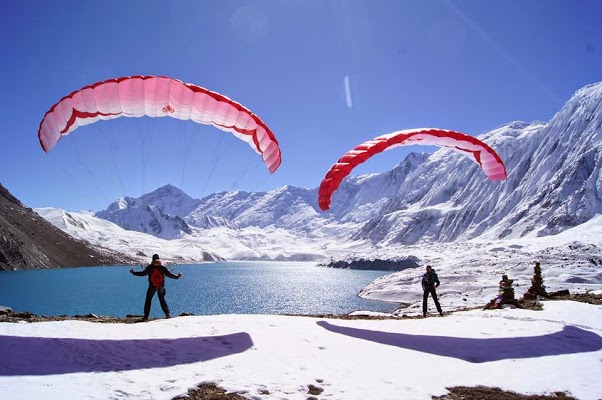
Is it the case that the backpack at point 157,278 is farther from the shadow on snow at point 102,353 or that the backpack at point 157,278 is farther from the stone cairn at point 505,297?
the stone cairn at point 505,297

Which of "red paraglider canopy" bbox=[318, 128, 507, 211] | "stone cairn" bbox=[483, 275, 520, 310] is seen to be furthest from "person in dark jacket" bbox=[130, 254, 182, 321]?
"stone cairn" bbox=[483, 275, 520, 310]

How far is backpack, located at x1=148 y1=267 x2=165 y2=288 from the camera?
1453 centimetres

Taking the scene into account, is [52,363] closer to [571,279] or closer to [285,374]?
[285,374]

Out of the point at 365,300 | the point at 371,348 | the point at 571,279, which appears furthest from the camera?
the point at 365,300

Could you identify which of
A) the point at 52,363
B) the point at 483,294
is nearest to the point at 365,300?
the point at 483,294

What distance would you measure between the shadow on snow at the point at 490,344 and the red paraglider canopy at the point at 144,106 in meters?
8.65

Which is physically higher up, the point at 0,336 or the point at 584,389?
the point at 0,336

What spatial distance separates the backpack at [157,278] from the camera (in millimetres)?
14531

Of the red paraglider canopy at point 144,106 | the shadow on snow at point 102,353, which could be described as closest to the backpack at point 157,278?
the shadow on snow at point 102,353

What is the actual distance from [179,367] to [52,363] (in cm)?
264

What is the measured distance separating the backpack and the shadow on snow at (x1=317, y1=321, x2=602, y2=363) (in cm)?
631

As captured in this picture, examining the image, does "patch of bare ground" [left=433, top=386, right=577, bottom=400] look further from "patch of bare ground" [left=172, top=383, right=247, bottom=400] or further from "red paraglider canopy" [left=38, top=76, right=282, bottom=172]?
"red paraglider canopy" [left=38, top=76, right=282, bottom=172]

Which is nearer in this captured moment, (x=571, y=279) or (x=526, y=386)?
(x=526, y=386)

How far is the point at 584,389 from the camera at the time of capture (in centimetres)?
899
